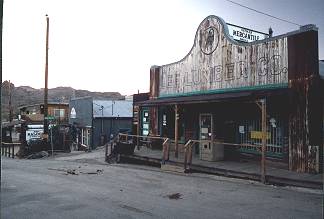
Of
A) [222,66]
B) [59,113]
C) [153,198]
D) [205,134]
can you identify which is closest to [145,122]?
[205,134]

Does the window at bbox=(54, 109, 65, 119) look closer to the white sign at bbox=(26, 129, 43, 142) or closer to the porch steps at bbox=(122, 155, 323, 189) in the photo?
the white sign at bbox=(26, 129, 43, 142)

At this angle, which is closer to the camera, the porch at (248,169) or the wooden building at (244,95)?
the porch at (248,169)

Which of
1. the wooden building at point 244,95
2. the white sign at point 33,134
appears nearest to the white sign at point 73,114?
the white sign at point 33,134

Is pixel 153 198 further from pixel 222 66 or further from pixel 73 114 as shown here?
pixel 73 114

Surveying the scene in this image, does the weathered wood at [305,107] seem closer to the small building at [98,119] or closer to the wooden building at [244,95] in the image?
the wooden building at [244,95]

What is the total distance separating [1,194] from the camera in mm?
10734

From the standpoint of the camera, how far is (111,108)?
1436 inches

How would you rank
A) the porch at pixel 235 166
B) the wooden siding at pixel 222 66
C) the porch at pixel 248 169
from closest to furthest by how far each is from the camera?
the porch at pixel 248 169
the porch at pixel 235 166
the wooden siding at pixel 222 66

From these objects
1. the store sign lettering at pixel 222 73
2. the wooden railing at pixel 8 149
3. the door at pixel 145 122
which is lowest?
the wooden railing at pixel 8 149

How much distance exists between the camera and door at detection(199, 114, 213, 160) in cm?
1587

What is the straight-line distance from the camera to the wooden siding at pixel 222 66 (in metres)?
14.3

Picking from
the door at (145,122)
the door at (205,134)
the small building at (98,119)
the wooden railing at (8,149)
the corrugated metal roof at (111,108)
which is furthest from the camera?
the corrugated metal roof at (111,108)

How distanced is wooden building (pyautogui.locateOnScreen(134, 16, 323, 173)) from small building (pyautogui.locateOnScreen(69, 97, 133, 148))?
14.6 meters

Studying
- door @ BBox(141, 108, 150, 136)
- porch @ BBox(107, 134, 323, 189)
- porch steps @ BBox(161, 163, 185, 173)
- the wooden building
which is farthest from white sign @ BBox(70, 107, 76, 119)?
porch steps @ BBox(161, 163, 185, 173)
